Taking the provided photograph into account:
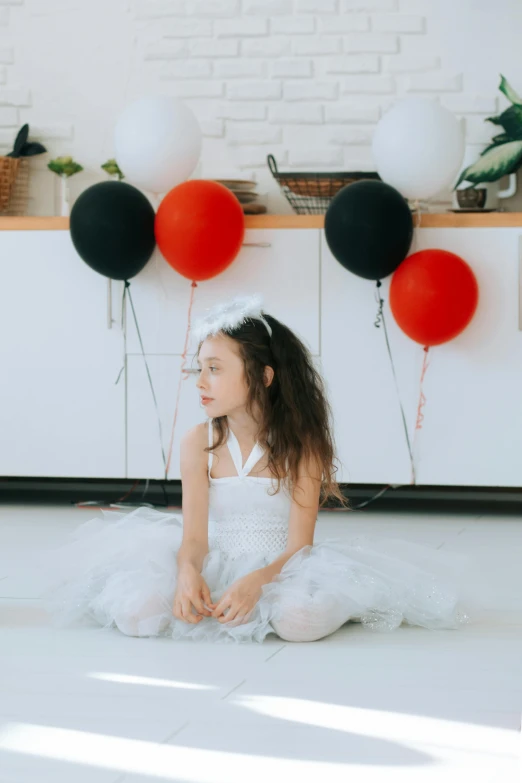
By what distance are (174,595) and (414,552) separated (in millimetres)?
551

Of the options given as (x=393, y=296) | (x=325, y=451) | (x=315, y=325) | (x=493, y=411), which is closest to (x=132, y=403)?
(x=315, y=325)

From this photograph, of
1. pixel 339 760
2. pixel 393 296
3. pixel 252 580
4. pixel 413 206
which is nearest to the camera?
pixel 339 760

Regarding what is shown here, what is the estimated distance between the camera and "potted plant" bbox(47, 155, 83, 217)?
315 cm

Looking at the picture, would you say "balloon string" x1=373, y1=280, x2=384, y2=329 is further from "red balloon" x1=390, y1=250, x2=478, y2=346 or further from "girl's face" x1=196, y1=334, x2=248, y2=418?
"girl's face" x1=196, y1=334, x2=248, y2=418

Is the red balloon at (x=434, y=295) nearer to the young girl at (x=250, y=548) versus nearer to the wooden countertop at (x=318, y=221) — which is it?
the wooden countertop at (x=318, y=221)

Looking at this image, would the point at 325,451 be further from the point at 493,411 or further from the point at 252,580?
the point at 493,411

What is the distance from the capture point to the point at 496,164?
296cm

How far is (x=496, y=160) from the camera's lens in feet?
9.71

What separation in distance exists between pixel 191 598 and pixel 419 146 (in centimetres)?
146

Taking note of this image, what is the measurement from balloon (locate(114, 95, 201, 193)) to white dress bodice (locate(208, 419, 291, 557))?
1.16 metres

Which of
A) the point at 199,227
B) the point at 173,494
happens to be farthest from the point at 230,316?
the point at 173,494

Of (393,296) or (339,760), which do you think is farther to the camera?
(393,296)

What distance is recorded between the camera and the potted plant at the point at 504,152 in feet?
9.68

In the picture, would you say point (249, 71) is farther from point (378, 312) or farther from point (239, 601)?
point (239, 601)
